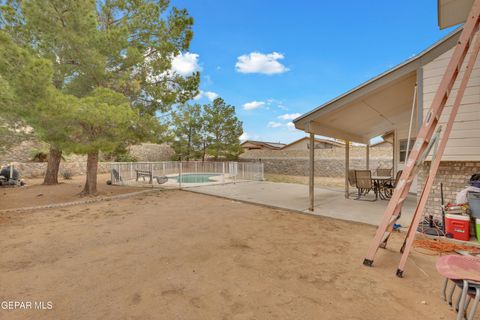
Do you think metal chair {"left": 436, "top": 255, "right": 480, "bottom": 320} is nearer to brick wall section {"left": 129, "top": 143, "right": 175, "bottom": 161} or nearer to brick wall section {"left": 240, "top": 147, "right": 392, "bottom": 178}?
brick wall section {"left": 240, "top": 147, "right": 392, "bottom": 178}

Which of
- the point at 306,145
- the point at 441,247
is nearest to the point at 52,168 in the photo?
the point at 441,247

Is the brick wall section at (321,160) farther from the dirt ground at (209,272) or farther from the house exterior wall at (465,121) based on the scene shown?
the dirt ground at (209,272)

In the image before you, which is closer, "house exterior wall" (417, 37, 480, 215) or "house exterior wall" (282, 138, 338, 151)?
"house exterior wall" (417, 37, 480, 215)

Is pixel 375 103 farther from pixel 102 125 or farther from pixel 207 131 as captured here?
pixel 207 131

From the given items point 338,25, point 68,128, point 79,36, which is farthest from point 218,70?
point 68,128

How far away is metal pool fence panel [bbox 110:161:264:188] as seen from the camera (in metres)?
11.2

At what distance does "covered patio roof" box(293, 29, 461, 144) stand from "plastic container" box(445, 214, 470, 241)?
2.19 m

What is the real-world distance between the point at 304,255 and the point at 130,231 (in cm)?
338

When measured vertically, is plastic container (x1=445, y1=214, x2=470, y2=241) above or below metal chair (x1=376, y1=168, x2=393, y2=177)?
below

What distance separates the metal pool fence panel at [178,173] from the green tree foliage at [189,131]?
15.1 feet

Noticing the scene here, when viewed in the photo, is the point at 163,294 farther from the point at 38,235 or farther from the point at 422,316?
the point at 38,235

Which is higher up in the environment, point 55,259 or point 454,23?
point 454,23

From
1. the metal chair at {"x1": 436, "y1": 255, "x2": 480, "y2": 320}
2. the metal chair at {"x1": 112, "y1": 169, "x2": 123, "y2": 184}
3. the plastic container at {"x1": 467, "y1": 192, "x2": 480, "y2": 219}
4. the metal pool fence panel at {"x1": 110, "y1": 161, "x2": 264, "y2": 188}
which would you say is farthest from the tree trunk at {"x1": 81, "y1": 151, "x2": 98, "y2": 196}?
the plastic container at {"x1": 467, "y1": 192, "x2": 480, "y2": 219}

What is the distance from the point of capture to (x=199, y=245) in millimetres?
3643
